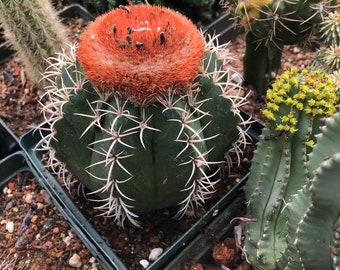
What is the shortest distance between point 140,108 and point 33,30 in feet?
2.59

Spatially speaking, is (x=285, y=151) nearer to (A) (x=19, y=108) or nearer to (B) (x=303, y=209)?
(B) (x=303, y=209)

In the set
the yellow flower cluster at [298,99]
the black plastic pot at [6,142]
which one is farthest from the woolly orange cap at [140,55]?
the black plastic pot at [6,142]

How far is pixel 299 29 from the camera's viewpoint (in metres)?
1.43

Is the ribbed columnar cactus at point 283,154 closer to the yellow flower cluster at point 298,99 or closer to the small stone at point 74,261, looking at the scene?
the yellow flower cluster at point 298,99

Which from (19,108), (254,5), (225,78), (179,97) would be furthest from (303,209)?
(19,108)

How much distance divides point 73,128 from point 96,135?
0.07 metres

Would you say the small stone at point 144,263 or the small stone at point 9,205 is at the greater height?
the small stone at point 9,205

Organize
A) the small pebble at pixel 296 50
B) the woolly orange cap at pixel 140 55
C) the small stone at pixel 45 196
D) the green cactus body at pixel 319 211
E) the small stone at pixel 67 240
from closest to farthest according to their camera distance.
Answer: the green cactus body at pixel 319 211 < the woolly orange cap at pixel 140 55 < the small stone at pixel 67 240 < the small stone at pixel 45 196 < the small pebble at pixel 296 50

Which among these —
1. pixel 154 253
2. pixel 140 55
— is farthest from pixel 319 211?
pixel 154 253

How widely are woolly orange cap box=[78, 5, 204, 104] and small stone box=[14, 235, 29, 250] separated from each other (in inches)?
25.7

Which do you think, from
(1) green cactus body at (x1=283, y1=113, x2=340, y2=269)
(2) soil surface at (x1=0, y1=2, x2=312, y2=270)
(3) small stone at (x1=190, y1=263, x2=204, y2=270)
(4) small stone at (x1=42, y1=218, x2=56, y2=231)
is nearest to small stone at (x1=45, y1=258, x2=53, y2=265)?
(2) soil surface at (x1=0, y1=2, x2=312, y2=270)

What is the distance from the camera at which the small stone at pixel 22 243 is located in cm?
147

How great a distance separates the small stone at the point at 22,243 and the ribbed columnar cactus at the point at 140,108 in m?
0.37

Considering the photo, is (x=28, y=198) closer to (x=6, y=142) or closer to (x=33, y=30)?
(x=6, y=142)
